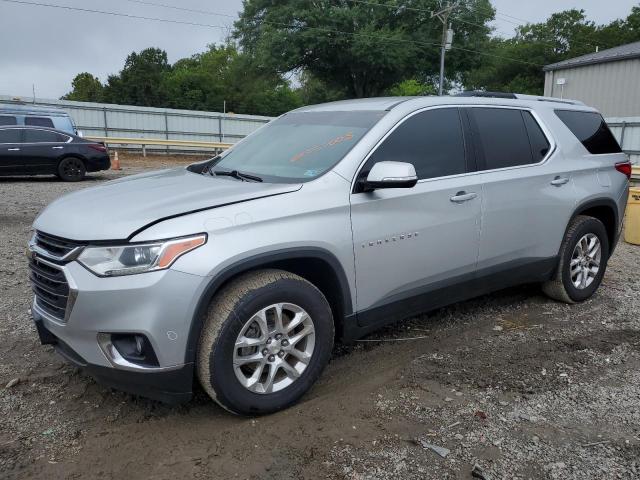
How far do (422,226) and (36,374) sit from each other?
106 inches

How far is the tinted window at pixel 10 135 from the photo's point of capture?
13.5 metres

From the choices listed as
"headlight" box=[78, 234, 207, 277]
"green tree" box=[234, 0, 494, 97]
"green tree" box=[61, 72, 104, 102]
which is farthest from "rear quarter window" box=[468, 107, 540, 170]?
"green tree" box=[61, 72, 104, 102]

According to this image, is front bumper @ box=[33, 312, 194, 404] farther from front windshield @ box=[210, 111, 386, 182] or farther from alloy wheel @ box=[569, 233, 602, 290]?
alloy wheel @ box=[569, 233, 602, 290]

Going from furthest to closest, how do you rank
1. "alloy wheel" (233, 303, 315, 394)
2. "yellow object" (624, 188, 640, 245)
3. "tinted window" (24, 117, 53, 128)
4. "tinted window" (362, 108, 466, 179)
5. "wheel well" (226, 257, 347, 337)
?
"tinted window" (24, 117, 53, 128) → "yellow object" (624, 188, 640, 245) → "tinted window" (362, 108, 466, 179) → "wheel well" (226, 257, 347, 337) → "alloy wheel" (233, 303, 315, 394)

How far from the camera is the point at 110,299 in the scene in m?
2.71

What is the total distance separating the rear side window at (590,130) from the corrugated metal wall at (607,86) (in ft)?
85.5

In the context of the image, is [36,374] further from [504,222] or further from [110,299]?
[504,222]

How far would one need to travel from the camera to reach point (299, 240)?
10.3 feet

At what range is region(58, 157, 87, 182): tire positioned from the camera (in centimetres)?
1441

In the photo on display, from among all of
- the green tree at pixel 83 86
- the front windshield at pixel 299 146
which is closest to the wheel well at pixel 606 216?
the front windshield at pixel 299 146

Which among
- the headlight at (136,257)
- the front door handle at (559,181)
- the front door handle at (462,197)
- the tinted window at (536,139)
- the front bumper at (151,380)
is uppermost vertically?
the tinted window at (536,139)

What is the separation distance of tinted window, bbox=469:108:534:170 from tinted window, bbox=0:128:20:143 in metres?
12.8

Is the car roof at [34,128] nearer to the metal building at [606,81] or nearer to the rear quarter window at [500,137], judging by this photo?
the rear quarter window at [500,137]

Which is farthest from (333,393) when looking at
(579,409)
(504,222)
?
(504,222)
